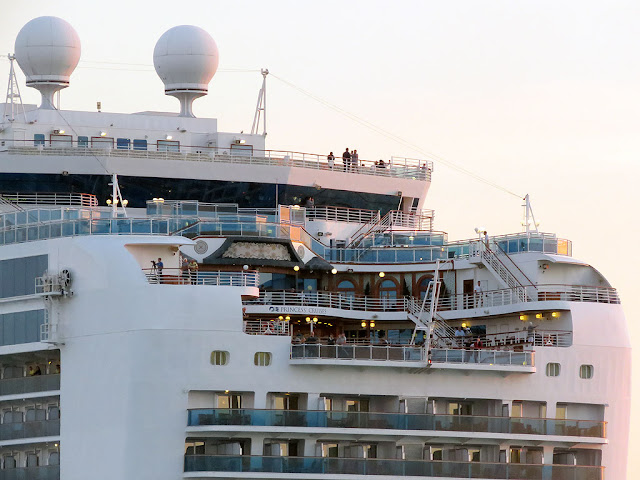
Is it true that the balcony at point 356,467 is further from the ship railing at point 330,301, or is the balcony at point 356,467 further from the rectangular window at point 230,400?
the ship railing at point 330,301

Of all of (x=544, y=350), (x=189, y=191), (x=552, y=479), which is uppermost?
(x=189, y=191)

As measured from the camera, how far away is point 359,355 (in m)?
77.1

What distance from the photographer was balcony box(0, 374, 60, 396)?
78.6m

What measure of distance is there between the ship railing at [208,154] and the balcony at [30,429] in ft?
53.2

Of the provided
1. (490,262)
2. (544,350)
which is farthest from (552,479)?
(490,262)

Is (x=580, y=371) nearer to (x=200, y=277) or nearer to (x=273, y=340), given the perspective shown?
(x=273, y=340)

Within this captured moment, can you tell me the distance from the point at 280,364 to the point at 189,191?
1745cm

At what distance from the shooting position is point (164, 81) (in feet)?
327

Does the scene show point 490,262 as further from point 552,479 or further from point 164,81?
point 164,81

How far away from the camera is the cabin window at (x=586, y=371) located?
267 ft

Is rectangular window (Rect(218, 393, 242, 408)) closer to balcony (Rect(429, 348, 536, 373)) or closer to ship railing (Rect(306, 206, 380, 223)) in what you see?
balcony (Rect(429, 348, 536, 373))

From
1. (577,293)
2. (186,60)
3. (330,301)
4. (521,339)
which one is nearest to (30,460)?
(330,301)

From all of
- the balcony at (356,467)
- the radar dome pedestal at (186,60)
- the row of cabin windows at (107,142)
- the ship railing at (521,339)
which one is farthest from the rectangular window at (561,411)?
the radar dome pedestal at (186,60)

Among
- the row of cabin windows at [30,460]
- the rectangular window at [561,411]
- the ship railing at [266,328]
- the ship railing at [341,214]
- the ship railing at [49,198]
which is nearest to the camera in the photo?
the ship railing at [266,328]
